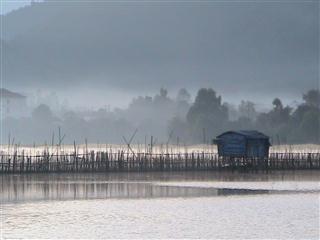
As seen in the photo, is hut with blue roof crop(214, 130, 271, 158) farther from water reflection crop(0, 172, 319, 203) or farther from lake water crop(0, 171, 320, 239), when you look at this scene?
lake water crop(0, 171, 320, 239)

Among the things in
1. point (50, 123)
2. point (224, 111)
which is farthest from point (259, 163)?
point (50, 123)

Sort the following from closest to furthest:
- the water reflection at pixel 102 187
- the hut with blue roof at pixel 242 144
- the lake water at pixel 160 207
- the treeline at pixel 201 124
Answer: the lake water at pixel 160 207
the water reflection at pixel 102 187
the hut with blue roof at pixel 242 144
the treeline at pixel 201 124

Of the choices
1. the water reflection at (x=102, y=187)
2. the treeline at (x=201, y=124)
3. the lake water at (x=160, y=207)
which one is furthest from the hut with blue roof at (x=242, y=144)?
the treeline at (x=201, y=124)

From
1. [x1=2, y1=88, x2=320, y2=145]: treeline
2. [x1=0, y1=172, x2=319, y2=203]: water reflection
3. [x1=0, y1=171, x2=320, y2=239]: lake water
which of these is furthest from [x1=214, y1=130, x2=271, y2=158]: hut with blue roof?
[x1=2, y1=88, x2=320, y2=145]: treeline

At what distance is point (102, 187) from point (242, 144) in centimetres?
1666

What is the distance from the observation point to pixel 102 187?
134 feet

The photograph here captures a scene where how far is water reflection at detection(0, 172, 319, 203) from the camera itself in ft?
118

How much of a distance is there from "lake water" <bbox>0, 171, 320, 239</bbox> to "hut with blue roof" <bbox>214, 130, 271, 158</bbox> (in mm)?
6914

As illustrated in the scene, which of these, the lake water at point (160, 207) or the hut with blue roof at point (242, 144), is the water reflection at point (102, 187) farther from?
the hut with blue roof at point (242, 144)

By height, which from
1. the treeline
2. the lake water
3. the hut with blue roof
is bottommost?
the lake water

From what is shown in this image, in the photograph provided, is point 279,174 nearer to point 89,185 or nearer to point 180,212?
point 89,185

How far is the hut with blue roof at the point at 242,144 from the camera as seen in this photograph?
5478 cm

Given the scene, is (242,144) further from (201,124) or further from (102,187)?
(201,124)

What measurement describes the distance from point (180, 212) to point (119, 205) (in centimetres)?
363
